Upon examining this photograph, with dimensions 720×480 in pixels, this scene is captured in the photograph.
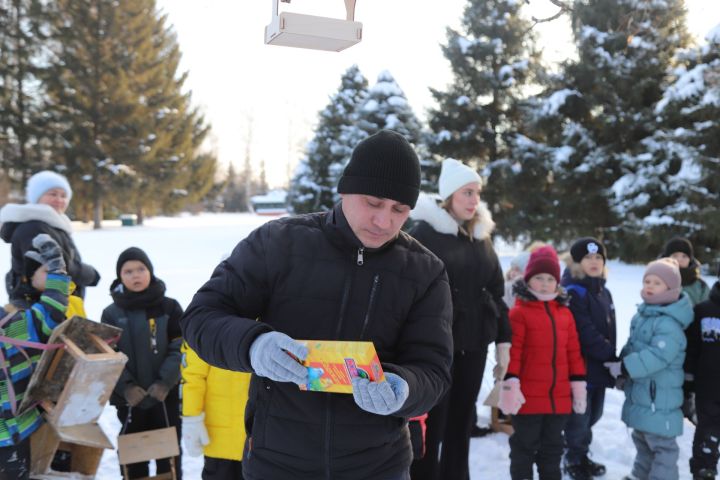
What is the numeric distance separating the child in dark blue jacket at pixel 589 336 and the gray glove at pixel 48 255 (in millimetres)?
3387

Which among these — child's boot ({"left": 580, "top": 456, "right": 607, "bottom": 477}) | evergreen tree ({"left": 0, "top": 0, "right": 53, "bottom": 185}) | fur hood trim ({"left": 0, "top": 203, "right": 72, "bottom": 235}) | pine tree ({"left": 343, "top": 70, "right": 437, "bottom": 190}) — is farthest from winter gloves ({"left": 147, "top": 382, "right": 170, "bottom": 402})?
evergreen tree ({"left": 0, "top": 0, "right": 53, "bottom": 185})

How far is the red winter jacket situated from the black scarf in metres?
2.37

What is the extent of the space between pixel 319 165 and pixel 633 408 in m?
23.4

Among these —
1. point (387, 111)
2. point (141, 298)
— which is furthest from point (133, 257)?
point (387, 111)

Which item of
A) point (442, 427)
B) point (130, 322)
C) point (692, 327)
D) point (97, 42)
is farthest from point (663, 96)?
point (97, 42)

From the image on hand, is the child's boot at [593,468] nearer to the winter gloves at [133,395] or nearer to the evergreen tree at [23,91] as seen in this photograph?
the winter gloves at [133,395]

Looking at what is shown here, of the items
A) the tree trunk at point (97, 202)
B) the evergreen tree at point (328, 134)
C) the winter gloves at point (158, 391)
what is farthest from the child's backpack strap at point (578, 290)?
the tree trunk at point (97, 202)

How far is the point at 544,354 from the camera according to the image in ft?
11.9

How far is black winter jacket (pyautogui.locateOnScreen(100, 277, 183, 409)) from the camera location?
Result: 3590 millimetres

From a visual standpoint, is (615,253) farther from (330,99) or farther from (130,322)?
(330,99)

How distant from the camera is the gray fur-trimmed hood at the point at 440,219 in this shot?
3.52 m

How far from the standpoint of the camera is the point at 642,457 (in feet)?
12.3

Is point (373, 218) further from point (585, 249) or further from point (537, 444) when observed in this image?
point (585, 249)

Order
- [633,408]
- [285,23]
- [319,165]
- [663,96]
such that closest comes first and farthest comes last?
[285,23], [633,408], [663,96], [319,165]
